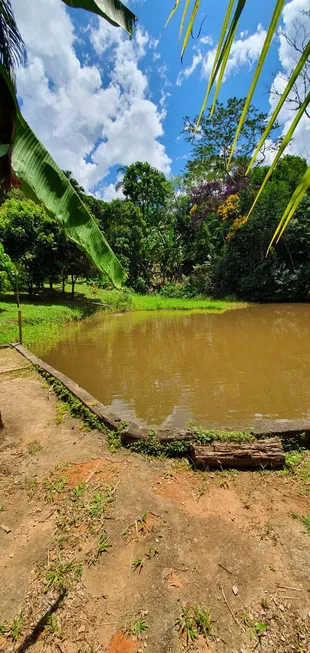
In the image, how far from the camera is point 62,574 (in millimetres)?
2059

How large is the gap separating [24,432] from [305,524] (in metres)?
3.15

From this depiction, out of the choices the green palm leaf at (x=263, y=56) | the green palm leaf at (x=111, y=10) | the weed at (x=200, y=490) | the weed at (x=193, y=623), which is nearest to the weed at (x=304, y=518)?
the weed at (x=200, y=490)

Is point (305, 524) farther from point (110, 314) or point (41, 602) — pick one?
point (110, 314)

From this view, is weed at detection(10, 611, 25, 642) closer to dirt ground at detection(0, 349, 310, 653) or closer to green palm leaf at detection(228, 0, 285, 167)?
dirt ground at detection(0, 349, 310, 653)

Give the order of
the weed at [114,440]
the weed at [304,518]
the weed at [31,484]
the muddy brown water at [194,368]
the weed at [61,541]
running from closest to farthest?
the weed at [61,541], the weed at [304,518], the weed at [31,484], the weed at [114,440], the muddy brown water at [194,368]

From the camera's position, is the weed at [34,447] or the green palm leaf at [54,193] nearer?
the green palm leaf at [54,193]

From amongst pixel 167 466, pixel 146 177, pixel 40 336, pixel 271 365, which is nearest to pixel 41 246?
pixel 40 336

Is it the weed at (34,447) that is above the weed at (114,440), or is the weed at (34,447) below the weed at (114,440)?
below

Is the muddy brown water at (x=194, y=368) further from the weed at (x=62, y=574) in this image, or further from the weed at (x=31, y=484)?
the weed at (x=62, y=574)

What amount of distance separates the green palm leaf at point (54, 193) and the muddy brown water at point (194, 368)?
274 centimetres

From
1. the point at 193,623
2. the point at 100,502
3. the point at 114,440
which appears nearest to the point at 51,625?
the point at 193,623

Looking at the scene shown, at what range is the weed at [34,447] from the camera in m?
3.51

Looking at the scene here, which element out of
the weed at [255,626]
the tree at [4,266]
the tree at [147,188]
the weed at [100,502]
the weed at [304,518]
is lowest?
the weed at [100,502]

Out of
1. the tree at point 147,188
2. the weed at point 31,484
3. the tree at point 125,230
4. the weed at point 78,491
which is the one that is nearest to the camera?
the weed at point 78,491
